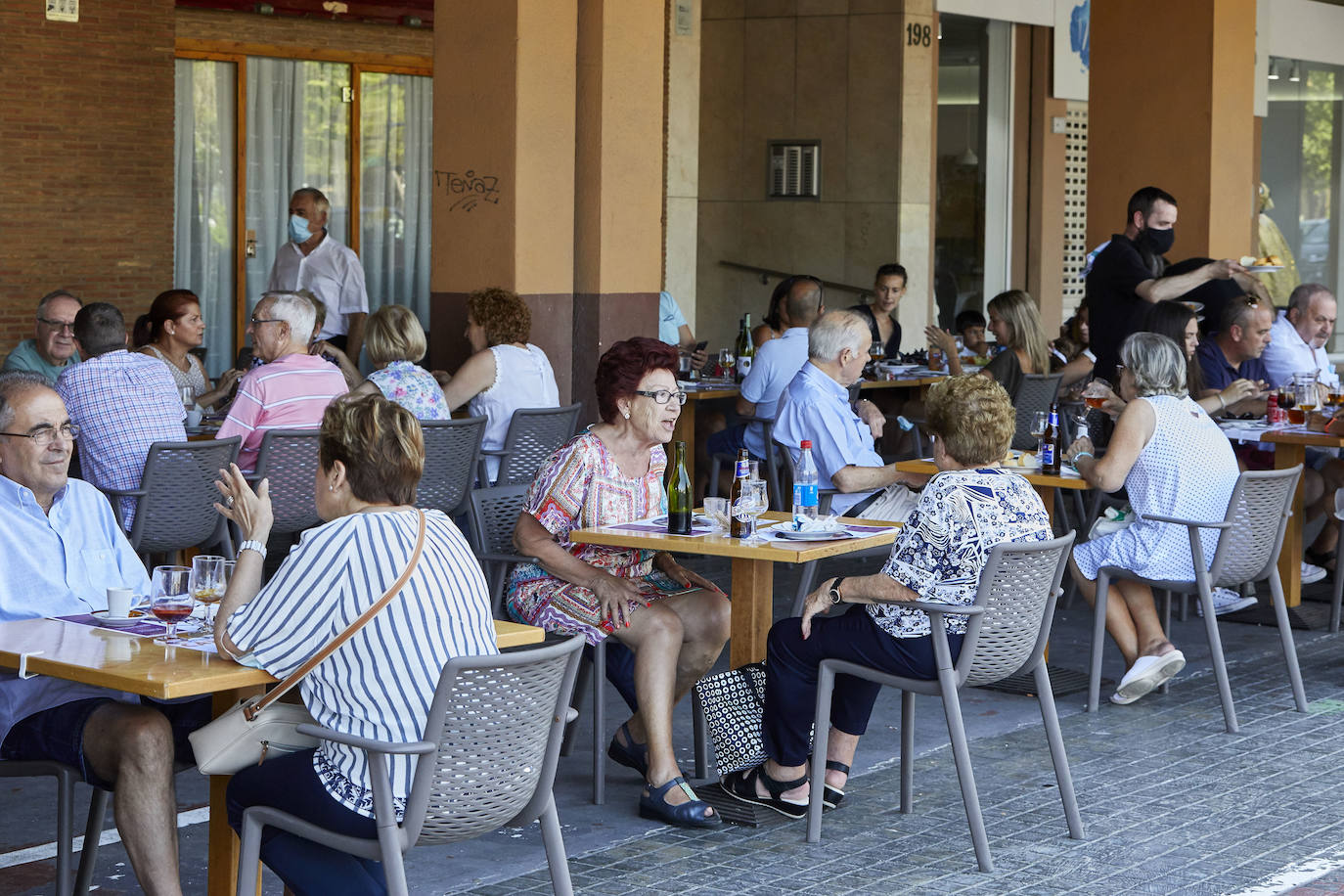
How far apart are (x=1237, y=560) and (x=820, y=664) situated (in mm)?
2200

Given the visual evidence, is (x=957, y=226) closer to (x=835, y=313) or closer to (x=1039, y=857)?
(x=835, y=313)

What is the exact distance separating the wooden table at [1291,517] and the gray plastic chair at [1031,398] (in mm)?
1478

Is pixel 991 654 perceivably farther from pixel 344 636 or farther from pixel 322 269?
pixel 322 269

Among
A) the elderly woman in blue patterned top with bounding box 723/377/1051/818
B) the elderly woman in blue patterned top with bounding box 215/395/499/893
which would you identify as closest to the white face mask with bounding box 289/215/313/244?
the elderly woman in blue patterned top with bounding box 723/377/1051/818

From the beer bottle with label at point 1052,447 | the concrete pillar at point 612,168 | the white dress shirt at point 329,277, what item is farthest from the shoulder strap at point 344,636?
the white dress shirt at point 329,277

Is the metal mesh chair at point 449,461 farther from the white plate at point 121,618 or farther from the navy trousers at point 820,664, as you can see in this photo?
the white plate at point 121,618

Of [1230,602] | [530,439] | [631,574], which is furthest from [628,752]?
[1230,602]

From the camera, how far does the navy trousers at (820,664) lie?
4.64m

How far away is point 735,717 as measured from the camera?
5000 mm

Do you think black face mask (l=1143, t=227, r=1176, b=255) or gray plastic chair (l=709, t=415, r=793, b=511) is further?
black face mask (l=1143, t=227, r=1176, b=255)

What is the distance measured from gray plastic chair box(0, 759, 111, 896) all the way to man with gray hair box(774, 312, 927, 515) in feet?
10.3

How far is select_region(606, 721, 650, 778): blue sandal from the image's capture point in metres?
5.19

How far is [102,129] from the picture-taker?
12289 mm

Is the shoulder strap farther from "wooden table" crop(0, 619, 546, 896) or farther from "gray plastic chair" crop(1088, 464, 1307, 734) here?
"gray plastic chair" crop(1088, 464, 1307, 734)
